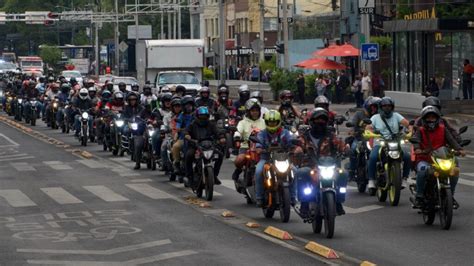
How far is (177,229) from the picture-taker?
18.0 meters

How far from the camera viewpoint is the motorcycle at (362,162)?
72.7 feet

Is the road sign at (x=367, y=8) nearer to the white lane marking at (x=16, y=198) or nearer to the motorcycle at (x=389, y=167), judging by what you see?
the white lane marking at (x=16, y=198)

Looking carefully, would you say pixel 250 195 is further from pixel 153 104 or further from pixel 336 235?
pixel 153 104

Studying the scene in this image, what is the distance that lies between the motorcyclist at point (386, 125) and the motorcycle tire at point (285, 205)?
10.6 feet

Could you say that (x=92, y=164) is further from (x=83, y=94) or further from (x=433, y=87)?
(x=433, y=87)

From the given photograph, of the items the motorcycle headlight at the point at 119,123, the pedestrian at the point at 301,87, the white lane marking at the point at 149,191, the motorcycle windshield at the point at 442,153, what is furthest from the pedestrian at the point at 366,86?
the motorcycle windshield at the point at 442,153

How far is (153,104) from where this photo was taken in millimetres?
32688

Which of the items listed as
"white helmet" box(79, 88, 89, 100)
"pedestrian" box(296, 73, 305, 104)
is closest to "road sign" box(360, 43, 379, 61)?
"pedestrian" box(296, 73, 305, 104)

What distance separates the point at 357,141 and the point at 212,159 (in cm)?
260

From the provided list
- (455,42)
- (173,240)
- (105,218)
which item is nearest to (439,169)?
(173,240)

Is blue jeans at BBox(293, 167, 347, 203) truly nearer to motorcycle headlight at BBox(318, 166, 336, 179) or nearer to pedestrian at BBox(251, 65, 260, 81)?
motorcycle headlight at BBox(318, 166, 336, 179)

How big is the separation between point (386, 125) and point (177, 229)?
466 cm

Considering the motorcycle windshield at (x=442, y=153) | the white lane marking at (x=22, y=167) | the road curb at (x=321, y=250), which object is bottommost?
the white lane marking at (x=22, y=167)

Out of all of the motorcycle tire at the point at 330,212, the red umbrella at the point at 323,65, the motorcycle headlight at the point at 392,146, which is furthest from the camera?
the red umbrella at the point at 323,65
